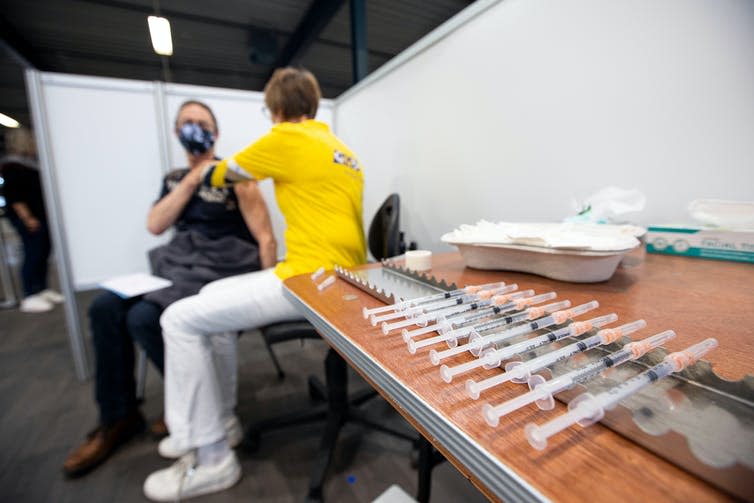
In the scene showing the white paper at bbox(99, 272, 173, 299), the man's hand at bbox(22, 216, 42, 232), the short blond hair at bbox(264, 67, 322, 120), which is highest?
the short blond hair at bbox(264, 67, 322, 120)

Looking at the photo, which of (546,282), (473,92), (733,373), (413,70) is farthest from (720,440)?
(413,70)

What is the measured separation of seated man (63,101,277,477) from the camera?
1.17 meters

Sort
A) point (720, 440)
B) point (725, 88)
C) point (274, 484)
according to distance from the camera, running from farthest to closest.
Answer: point (274, 484)
point (725, 88)
point (720, 440)

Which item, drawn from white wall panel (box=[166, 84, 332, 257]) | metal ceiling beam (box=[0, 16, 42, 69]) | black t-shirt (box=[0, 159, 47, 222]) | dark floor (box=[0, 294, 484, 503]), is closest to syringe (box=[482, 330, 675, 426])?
dark floor (box=[0, 294, 484, 503])

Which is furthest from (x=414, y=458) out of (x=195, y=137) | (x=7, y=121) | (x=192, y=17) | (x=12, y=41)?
(x=7, y=121)

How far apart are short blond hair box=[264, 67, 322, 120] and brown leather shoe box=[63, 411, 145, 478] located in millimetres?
1327

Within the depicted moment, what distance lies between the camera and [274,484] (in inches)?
41.9

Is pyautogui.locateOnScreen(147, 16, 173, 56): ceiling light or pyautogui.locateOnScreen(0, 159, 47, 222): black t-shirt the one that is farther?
pyautogui.locateOnScreen(0, 159, 47, 222): black t-shirt

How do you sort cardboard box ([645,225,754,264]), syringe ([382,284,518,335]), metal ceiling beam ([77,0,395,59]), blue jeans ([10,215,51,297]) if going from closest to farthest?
syringe ([382,284,518,335])
cardboard box ([645,225,754,264])
metal ceiling beam ([77,0,395,59])
blue jeans ([10,215,51,297])

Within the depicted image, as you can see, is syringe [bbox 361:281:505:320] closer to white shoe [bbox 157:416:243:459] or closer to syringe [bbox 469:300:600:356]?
syringe [bbox 469:300:600:356]

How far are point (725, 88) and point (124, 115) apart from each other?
241cm

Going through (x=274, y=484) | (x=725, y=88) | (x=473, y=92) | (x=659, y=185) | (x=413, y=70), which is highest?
(x=413, y=70)

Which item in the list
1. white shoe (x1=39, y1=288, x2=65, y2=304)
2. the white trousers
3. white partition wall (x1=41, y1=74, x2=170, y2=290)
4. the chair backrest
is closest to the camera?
the white trousers

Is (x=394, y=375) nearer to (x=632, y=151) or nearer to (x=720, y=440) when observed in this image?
(x=720, y=440)
